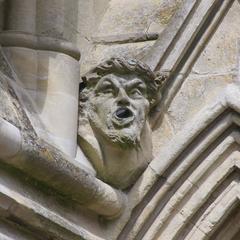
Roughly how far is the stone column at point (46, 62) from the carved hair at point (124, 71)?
5cm

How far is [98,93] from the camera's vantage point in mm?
4852

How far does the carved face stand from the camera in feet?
15.6

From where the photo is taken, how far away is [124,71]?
4.84 metres

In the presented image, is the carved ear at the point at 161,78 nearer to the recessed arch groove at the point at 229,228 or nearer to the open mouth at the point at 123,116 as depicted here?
the open mouth at the point at 123,116

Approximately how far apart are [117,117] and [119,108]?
0.11ft

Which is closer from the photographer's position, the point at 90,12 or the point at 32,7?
the point at 32,7

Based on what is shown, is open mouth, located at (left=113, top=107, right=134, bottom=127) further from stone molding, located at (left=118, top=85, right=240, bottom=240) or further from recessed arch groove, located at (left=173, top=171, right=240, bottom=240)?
recessed arch groove, located at (left=173, top=171, right=240, bottom=240)

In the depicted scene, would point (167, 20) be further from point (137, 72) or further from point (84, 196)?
point (84, 196)

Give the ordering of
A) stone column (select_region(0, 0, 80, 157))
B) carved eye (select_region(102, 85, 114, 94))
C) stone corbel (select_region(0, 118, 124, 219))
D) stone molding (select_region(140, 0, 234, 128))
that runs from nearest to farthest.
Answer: stone corbel (select_region(0, 118, 124, 219)) < stone column (select_region(0, 0, 80, 157)) < carved eye (select_region(102, 85, 114, 94)) < stone molding (select_region(140, 0, 234, 128))

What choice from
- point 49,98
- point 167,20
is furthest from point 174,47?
point 49,98

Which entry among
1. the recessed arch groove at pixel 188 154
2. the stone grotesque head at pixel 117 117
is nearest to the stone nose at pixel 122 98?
the stone grotesque head at pixel 117 117

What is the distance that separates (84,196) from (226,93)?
580mm

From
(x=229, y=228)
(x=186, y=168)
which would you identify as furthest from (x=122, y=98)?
(x=229, y=228)

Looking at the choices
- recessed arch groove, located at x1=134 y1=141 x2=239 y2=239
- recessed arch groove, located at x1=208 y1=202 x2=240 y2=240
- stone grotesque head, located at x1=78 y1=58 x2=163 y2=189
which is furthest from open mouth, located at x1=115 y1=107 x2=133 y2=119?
recessed arch groove, located at x1=208 y1=202 x2=240 y2=240
